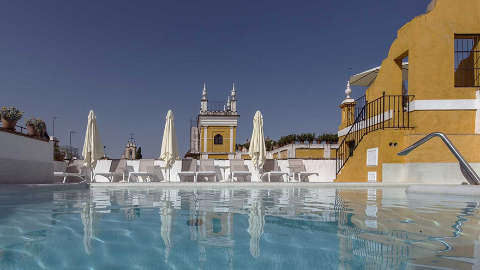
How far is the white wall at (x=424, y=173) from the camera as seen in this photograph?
865 cm

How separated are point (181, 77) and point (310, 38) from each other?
1583cm

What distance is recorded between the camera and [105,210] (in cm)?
416

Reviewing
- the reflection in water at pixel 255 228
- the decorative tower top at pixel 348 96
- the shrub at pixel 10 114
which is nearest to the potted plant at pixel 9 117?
the shrub at pixel 10 114

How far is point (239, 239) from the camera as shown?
2.48m

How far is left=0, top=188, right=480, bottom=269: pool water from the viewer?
1897 mm

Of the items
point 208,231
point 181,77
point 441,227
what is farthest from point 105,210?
point 181,77

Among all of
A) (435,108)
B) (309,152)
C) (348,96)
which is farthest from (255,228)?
(309,152)

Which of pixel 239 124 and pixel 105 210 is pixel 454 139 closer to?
pixel 105 210

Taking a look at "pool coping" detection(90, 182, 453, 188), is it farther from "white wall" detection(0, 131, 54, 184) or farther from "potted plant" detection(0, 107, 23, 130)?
"potted plant" detection(0, 107, 23, 130)

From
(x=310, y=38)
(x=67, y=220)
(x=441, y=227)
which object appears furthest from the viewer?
(x=310, y=38)

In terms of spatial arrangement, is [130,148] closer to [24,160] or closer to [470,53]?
[24,160]

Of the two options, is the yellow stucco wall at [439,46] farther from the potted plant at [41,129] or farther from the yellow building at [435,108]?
the potted plant at [41,129]

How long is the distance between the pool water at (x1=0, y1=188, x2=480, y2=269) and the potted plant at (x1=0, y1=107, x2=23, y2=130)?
270 inches

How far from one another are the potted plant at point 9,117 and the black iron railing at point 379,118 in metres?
11.2
